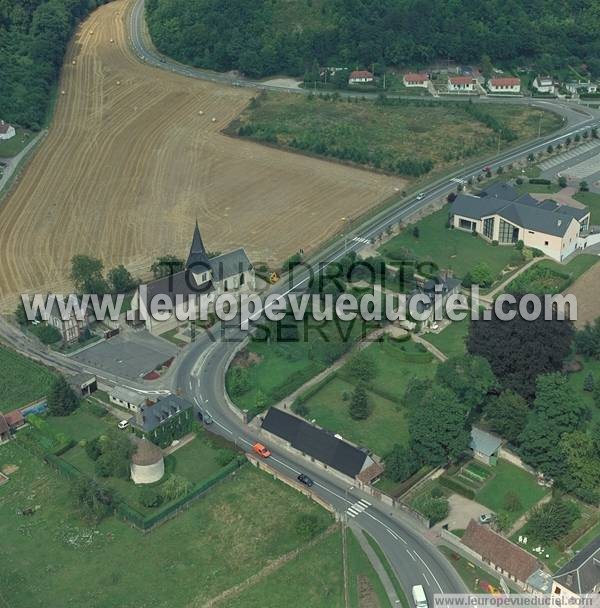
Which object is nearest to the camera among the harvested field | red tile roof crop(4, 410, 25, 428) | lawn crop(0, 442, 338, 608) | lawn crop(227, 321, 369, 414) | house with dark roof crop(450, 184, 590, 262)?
lawn crop(0, 442, 338, 608)

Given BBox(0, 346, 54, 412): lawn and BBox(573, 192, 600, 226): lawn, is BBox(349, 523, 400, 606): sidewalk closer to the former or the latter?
BBox(0, 346, 54, 412): lawn

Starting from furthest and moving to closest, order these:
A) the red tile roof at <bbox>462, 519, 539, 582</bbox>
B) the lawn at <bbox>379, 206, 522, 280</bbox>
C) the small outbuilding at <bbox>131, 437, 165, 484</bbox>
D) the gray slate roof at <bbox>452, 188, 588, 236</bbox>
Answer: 1. the gray slate roof at <bbox>452, 188, 588, 236</bbox>
2. the lawn at <bbox>379, 206, 522, 280</bbox>
3. the small outbuilding at <bbox>131, 437, 165, 484</bbox>
4. the red tile roof at <bbox>462, 519, 539, 582</bbox>

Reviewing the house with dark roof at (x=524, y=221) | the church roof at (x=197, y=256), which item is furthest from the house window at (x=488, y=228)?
the church roof at (x=197, y=256)

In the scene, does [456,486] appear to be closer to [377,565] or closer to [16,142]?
[377,565]

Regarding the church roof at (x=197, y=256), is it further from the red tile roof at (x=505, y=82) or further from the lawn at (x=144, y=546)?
the red tile roof at (x=505, y=82)

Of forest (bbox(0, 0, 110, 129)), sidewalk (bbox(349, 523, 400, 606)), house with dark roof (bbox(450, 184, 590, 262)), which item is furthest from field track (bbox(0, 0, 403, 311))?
sidewalk (bbox(349, 523, 400, 606))

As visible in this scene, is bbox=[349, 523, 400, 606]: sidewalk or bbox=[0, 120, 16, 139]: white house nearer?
bbox=[349, 523, 400, 606]: sidewalk
